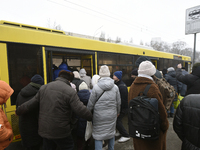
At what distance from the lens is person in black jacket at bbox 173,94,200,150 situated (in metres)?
1.45

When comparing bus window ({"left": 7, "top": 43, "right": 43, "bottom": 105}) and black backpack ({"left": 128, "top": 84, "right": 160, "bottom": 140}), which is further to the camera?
bus window ({"left": 7, "top": 43, "right": 43, "bottom": 105})

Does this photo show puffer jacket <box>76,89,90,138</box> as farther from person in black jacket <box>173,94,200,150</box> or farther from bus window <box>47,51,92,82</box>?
bus window <box>47,51,92,82</box>

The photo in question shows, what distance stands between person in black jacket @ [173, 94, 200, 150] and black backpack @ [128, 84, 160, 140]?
27 centimetres

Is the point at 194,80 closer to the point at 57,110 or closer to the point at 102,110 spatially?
the point at 102,110

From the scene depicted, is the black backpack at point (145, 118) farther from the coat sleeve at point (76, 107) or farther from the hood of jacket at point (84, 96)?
the hood of jacket at point (84, 96)

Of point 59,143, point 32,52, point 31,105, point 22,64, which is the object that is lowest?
point 59,143

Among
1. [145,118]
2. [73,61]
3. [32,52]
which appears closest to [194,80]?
[145,118]

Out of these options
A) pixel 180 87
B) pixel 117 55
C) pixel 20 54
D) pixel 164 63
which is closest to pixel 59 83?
pixel 20 54

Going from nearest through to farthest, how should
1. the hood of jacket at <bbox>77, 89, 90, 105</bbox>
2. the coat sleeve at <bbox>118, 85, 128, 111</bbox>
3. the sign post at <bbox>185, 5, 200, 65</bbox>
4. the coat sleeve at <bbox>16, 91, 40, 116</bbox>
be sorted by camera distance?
1. the coat sleeve at <bbox>16, 91, 40, 116</bbox>
2. the hood of jacket at <bbox>77, 89, 90, 105</bbox>
3. the coat sleeve at <bbox>118, 85, 128, 111</bbox>
4. the sign post at <bbox>185, 5, 200, 65</bbox>

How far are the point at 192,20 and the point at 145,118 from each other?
12.6 meters

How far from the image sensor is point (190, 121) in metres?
1.52

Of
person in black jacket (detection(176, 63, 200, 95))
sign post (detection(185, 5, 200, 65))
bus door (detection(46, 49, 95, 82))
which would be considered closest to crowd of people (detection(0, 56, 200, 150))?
person in black jacket (detection(176, 63, 200, 95))

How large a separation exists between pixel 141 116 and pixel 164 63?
7776 mm

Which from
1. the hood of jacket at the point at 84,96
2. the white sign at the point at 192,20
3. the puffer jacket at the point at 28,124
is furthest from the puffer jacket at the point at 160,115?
the white sign at the point at 192,20
